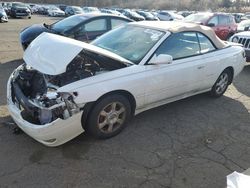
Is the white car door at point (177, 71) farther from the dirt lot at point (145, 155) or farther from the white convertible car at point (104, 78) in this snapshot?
the dirt lot at point (145, 155)

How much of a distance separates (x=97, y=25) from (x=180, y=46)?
4171 mm

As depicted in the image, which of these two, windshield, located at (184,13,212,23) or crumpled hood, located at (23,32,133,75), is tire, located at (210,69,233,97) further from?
windshield, located at (184,13,212,23)

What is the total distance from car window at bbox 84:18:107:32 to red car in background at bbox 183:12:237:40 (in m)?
6.01

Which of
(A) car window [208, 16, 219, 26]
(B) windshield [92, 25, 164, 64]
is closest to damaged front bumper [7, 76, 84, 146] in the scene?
(B) windshield [92, 25, 164, 64]

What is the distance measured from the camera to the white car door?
462 centimetres

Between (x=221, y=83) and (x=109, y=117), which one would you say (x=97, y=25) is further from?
(x=109, y=117)

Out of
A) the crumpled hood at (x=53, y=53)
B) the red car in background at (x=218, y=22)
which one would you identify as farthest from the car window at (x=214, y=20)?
the crumpled hood at (x=53, y=53)

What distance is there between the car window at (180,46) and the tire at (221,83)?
3.30 ft

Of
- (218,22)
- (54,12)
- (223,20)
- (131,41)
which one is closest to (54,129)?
(131,41)

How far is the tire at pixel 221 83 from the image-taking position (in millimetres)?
6102

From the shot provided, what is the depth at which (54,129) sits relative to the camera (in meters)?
3.66

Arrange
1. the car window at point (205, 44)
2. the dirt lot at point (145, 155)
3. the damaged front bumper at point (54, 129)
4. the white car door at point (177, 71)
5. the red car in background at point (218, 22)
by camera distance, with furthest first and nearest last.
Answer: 1. the red car in background at point (218, 22)
2. the car window at point (205, 44)
3. the white car door at point (177, 71)
4. the damaged front bumper at point (54, 129)
5. the dirt lot at point (145, 155)

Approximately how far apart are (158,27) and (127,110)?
Answer: 1.67 metres

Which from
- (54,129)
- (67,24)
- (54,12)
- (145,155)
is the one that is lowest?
(54,12)
